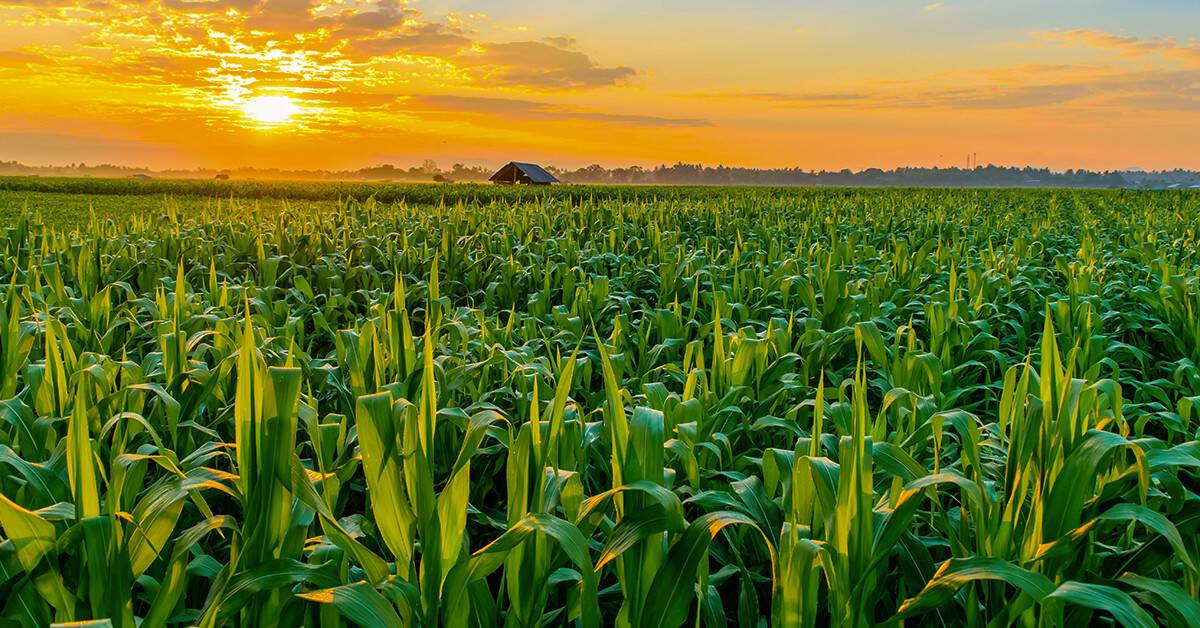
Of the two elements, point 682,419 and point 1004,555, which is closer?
point 1004,555

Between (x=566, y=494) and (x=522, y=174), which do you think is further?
(x=522, y=174)

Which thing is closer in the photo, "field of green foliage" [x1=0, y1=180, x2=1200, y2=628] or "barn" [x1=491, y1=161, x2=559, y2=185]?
"field of green foliage" [x1=0, y1=180, x2=1200, y2=628]

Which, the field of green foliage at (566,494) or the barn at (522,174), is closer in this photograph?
the field of green foliage at (566,494)

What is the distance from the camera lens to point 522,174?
87.9 meters

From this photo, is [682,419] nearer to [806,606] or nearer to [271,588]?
[806,606]

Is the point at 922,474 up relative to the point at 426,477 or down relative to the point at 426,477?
down

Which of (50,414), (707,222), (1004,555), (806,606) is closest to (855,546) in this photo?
(806,606)

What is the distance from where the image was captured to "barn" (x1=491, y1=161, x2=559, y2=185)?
86562mm

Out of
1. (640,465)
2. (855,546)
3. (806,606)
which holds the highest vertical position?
(640,465)

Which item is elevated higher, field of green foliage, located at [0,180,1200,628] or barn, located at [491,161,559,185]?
barn, located at [491,161,559,185]

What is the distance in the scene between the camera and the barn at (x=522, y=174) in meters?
86.6

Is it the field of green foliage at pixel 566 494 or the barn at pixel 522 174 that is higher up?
the barn at pixel 522 174

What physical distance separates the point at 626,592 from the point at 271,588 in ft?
2.61

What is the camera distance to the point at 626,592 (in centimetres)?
169
